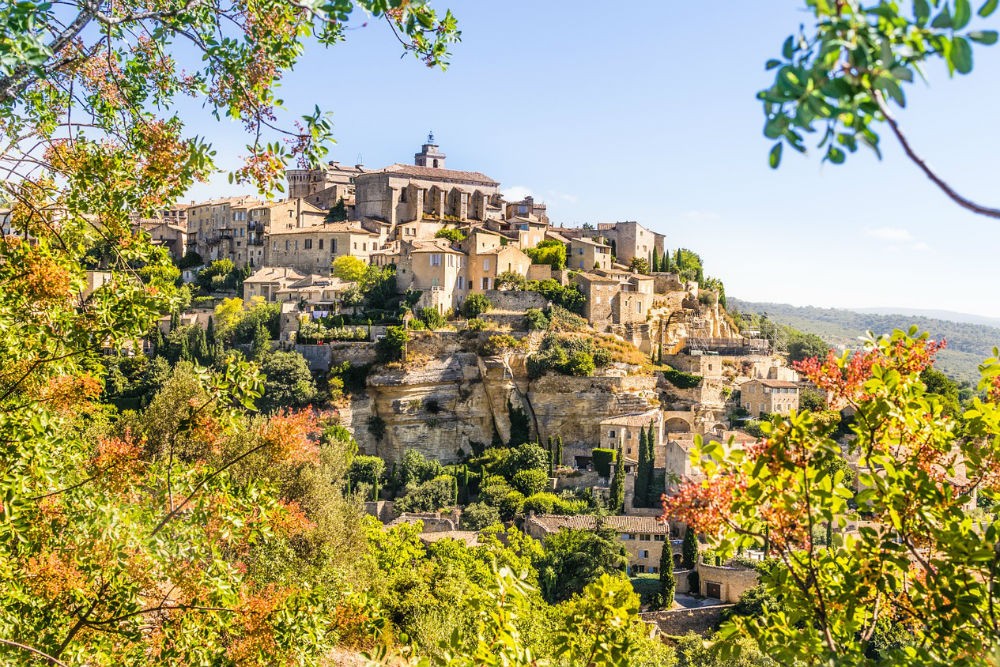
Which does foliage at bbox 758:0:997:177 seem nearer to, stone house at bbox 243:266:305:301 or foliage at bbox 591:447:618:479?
foliage at bbox 591:447:618:479

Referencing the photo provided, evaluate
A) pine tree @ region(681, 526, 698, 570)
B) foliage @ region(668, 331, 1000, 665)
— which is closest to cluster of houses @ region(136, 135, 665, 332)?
pine tree @ region(681, 526, 698, 570)

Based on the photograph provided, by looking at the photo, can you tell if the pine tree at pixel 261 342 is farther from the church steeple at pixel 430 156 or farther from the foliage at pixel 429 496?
the church steeple at pixel 430 156

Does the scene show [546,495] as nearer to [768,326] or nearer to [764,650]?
[764,650]

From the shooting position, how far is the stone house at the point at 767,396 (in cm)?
4266

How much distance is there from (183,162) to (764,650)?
554cm

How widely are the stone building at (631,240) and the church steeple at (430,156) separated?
26052mm

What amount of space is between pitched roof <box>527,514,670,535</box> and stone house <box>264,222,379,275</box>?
24.8 m

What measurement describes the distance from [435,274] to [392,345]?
5.32 m

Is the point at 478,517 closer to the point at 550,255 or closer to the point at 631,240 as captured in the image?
the point at 550,255

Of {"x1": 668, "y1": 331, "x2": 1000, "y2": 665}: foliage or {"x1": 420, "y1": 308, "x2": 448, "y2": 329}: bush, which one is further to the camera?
{"x1": 420, "y1": 308, "x2": 448, "y2": 329}: bush

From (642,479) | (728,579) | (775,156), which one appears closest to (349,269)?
(642,479)

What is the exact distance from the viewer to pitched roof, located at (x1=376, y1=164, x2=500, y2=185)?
59.6 meters

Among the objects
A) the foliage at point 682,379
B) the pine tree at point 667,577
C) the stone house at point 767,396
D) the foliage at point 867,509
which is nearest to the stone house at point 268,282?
the foliage at point 682,379

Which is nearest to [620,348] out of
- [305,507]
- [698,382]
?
[698,382]
